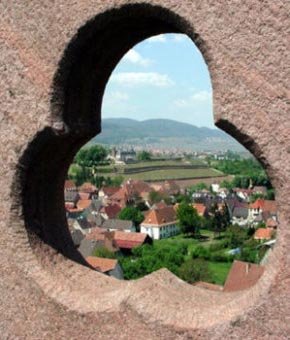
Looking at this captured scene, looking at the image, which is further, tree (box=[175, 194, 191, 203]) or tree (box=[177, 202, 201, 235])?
tree (box=[175, 194, 191, 203])

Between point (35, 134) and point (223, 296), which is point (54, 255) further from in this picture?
point (223, 296)

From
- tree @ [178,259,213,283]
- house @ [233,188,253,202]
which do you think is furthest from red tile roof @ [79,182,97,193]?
tree @ [178,259,213,283]

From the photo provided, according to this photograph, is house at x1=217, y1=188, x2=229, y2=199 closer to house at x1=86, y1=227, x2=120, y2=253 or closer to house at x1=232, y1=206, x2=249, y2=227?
house at x1=232, y1=206, x2=249, y2=227

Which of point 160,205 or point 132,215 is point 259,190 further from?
point 132,215

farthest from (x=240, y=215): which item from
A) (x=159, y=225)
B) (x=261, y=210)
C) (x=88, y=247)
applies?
(x=88, y=247)

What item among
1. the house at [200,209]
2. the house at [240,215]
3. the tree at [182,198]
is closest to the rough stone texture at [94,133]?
the house at [200,209]

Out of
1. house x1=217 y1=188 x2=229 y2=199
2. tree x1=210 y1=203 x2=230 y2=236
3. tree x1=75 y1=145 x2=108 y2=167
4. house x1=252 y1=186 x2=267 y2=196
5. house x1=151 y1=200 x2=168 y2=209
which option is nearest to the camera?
tree x1=210 y1=203 x2=230 y2=236

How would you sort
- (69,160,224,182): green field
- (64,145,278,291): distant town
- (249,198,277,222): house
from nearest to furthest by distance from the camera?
(64,145,278,291): distant town, (249,198,277,222): house, (69,160,224,182): green field
